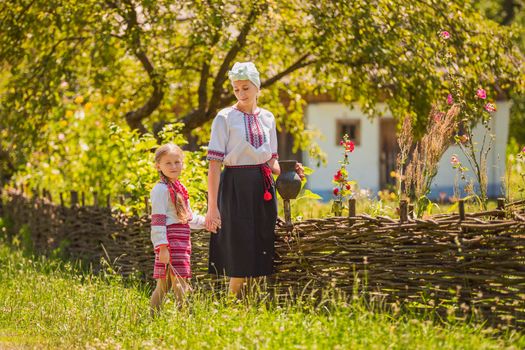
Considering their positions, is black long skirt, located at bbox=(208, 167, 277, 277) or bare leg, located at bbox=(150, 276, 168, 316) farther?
bare leg, located at bbox=(150, 276, 168, 316)

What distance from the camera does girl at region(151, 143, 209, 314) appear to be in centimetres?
622

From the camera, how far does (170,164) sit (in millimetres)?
6254

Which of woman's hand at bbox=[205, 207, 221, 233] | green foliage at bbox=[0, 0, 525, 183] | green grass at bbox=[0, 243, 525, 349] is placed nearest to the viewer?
green grass at bbox=[0, 243, 525, 349]

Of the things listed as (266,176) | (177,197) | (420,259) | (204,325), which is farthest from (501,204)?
(177,197)

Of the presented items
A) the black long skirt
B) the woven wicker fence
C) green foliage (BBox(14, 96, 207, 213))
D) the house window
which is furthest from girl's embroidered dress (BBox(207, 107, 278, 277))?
the house window

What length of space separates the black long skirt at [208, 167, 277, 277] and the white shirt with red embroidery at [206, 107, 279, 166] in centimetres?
10

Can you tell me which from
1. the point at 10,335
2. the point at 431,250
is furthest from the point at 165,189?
the point at 431,250

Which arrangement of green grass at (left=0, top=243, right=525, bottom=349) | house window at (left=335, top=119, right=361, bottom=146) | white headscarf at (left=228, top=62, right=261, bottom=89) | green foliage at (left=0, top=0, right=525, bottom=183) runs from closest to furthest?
green grass at (left=0, top=243, right=525, bottom=349) < white headscarf at (left=228, top=62, right=261, bottom=89) < green foliage at (left=0, top=0, right=525, bottom=183) < house window at (left=335, top=119, right=361, bottom=146)

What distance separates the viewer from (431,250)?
18.9 ft

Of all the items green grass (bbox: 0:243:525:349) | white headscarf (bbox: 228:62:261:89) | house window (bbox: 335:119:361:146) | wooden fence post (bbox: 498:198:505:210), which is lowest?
green grass (bbox: 0:243:525:349)

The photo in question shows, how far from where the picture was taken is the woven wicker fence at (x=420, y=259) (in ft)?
17.8

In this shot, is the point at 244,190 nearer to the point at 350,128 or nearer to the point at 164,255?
the point at 164,255

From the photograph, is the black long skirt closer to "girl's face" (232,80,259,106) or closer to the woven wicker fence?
the woven wicker fence

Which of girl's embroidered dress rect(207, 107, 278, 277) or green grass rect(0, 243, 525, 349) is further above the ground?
girl's embroidered dress rect(207, 107, 278, 277)
